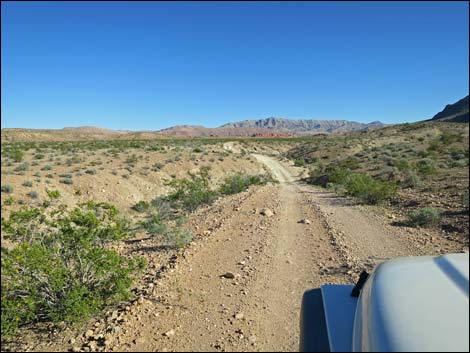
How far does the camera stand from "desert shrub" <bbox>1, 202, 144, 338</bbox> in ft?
12.6

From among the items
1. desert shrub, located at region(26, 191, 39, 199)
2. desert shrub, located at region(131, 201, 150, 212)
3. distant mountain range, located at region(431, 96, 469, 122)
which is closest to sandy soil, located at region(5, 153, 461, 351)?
desert shrub, located at region(131, 201, 150, 212)

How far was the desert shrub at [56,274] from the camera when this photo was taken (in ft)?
12.6

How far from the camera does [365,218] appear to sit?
10.3 metres

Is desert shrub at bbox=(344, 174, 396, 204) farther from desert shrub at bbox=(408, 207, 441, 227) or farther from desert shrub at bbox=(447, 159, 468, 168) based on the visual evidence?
desert shrub at bbox=(447, 159, 468, 168)

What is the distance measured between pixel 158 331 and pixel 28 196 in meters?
12.6

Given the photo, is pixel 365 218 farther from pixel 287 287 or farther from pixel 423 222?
pixel 287 287

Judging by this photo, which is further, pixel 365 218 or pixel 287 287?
pixel 365 218

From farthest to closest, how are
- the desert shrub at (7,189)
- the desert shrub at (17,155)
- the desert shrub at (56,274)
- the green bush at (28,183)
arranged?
1. the desert shrub at (17,155)
2. the green bush at (28,183)
3. the desert shrub at (7,189)
4. the desert shrub at (56,274)

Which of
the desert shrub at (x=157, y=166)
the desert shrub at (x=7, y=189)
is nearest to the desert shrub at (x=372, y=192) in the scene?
the desert shrub at (x=7, y=189)

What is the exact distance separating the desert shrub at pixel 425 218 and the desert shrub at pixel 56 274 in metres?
7.89

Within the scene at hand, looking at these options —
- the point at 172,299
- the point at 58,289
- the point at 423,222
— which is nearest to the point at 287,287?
the point at 172,299

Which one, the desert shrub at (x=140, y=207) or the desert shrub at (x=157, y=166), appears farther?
the desert shrub at (x=157, y=166)

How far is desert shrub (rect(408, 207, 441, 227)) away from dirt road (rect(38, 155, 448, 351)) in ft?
2.38

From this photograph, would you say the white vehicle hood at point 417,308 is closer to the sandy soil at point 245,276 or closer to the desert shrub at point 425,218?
the sandy soil at point 245,276
